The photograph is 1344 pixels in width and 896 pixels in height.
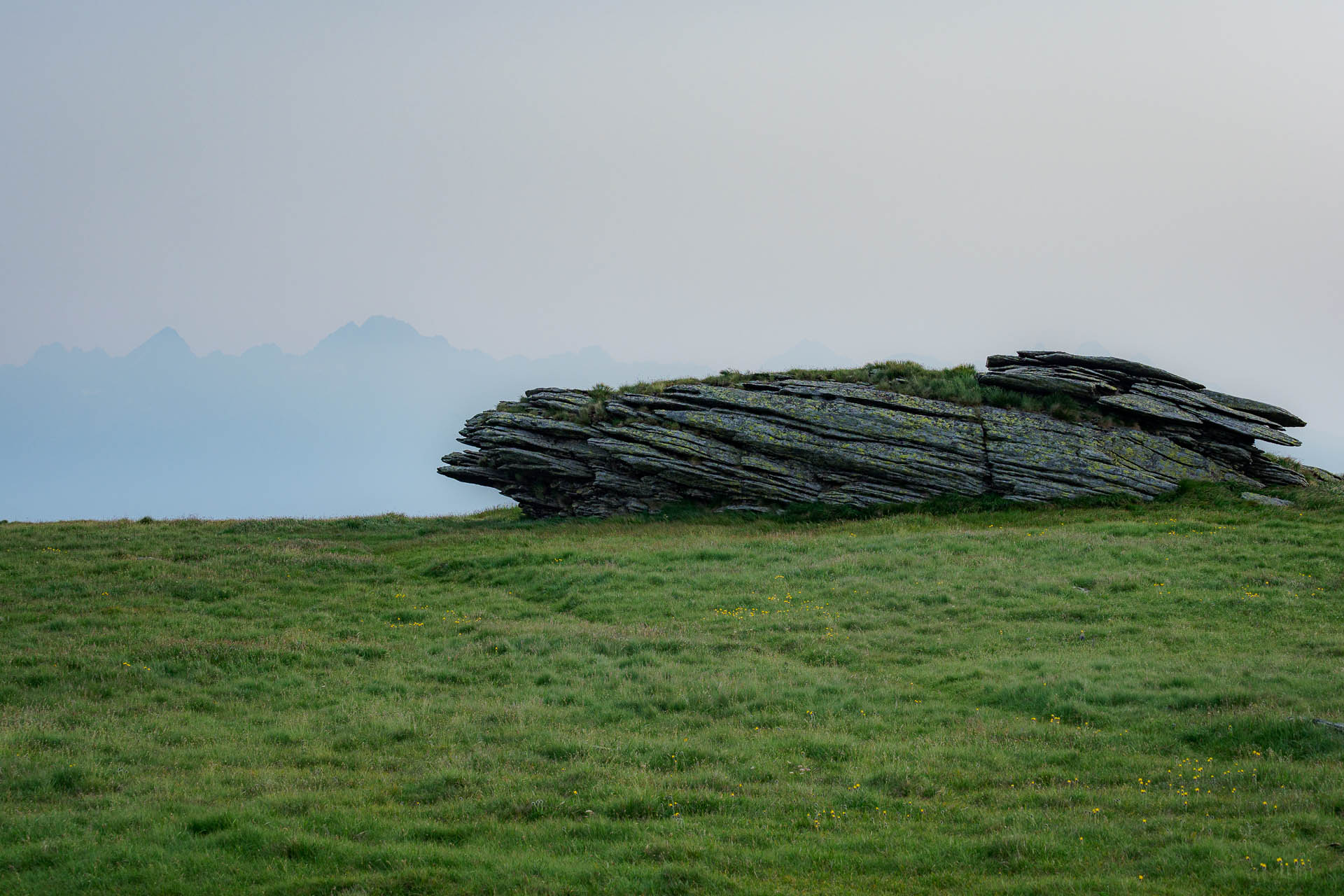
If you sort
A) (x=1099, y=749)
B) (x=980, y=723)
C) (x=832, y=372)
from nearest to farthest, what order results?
(x=1099, y=749) < (x=980, y=723) < (x=832, y=372)

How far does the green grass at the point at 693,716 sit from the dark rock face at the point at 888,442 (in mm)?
5842

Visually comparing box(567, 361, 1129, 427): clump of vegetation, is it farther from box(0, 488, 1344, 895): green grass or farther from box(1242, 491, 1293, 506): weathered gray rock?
box(0, 488, 1344, 895): green grass

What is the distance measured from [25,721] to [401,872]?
1006 cm

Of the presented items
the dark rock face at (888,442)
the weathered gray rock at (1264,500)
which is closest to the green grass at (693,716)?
the weathered gray rock at (1264,500)

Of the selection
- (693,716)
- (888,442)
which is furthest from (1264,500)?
(693,716)

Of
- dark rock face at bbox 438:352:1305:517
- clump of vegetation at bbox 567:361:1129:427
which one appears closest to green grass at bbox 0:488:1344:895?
dark rock face at bbox 438:352:1305:517

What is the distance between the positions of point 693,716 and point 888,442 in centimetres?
2352

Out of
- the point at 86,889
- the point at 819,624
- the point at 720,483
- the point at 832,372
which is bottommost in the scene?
the point at 86,889

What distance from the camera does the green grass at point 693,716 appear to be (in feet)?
32.0

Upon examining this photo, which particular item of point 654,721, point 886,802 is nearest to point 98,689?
point 654,721

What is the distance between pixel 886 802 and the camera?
1159cm

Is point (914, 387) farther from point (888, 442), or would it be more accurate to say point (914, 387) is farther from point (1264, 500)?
point (1264, 500)

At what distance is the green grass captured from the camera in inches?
384

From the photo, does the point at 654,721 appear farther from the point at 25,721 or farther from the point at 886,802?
the point at 25,721
